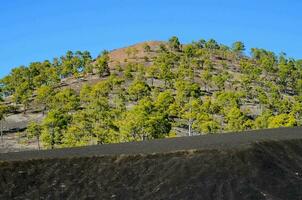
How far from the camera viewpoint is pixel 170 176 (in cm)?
912

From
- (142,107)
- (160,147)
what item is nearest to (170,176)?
(160,147)

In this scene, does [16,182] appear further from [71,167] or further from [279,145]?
[279,145]

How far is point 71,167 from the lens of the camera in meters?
10.2

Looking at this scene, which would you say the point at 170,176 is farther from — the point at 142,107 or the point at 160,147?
the point at 142,107

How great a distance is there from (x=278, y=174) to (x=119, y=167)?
2.93m

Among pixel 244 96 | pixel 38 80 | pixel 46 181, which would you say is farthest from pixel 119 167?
pixel 38 80

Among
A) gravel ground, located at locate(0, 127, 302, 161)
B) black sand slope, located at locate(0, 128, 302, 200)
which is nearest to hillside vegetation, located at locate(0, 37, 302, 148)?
gravel ground, located at locate(0, 127, 302, 161)

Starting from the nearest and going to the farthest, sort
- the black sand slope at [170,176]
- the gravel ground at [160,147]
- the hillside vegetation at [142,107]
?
the black sand slope at [170,176]
the gravel ground at [160,147]
the hillside vegetation at [142,107]

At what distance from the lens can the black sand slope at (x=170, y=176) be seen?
8.50 meters

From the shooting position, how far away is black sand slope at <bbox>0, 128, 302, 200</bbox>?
850cm

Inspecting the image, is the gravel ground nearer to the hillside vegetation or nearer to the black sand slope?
the black sand slope

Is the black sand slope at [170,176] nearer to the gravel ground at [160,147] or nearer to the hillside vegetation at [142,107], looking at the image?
the gravel ground at [160,147]

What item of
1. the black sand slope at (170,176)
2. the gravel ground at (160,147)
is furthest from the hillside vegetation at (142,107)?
the black sand slope at (170,176)

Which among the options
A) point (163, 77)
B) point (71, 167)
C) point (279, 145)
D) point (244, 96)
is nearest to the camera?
point (71, 167)
